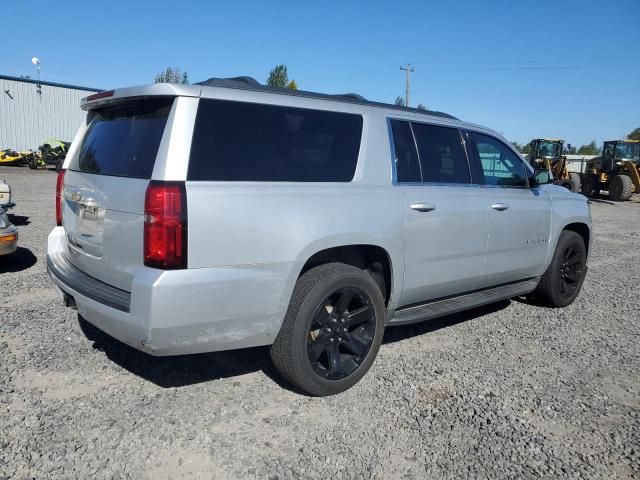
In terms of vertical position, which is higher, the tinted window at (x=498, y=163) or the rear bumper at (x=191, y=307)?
the tinted window at (x=498, y=163)

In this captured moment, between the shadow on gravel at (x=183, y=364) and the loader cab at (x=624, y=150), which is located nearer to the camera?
the shadow on gravel at (x=183, y=364)

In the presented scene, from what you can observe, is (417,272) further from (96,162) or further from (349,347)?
(96,162)

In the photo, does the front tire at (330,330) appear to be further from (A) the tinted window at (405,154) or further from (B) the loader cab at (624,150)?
(B) the loader cab at (624,150)

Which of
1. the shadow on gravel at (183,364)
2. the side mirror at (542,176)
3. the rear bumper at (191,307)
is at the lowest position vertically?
the shadow on gravel at (183,364)

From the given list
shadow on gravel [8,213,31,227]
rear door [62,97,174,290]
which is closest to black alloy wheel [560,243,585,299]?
rear door [62,97,174,290]

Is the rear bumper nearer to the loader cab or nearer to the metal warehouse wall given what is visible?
the loader cab

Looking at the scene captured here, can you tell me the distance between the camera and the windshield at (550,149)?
80.9 ft

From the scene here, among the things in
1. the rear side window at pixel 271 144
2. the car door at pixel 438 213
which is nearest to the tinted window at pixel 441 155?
the car door at pixel 438 213

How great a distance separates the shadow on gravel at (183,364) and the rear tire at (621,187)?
21.5 m

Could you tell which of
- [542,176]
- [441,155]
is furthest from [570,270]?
[441,155]

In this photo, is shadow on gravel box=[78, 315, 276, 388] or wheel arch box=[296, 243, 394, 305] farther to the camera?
shadow on gravel box=[78, 315, 276, 388]

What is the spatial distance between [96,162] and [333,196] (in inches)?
61.2

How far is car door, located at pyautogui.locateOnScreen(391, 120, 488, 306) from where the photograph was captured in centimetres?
378

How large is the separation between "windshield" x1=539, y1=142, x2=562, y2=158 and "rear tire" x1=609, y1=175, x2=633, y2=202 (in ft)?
11.5
